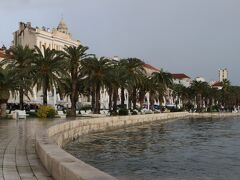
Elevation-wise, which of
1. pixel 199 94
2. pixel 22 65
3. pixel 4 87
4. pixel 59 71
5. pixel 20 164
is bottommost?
pixel 20 164

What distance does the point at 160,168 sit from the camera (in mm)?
22750

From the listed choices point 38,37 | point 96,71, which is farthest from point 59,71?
point 38,37

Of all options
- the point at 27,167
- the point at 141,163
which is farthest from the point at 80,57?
the point at 27,167

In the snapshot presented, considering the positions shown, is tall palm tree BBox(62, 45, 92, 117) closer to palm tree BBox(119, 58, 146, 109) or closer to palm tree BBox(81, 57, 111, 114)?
palm tree BBox(81, 57, 111, 114)

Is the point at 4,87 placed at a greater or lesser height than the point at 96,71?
lesser

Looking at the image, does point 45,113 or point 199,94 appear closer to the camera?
point 45,113

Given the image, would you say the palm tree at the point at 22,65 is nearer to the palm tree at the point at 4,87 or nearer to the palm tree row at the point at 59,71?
the palm tree row at the point at 59,71

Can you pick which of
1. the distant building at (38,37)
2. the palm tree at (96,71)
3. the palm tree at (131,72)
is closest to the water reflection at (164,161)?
the palm tree at (96,71)

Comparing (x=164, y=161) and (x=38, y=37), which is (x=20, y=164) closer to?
(x=164, y=161)

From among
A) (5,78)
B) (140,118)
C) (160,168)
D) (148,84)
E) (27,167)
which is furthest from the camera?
(148,84)

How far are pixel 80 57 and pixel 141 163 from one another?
125ft

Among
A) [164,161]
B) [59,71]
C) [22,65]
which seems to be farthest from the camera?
[59,71]

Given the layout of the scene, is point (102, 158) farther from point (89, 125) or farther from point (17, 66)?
point (17, 66)

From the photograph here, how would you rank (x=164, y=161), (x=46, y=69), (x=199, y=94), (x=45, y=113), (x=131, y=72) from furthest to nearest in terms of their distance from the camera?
(x=199, y=94)
(x=131, y=72)
(x=46, y=69)
(x=45, y=113)
(x=164, y=161)
